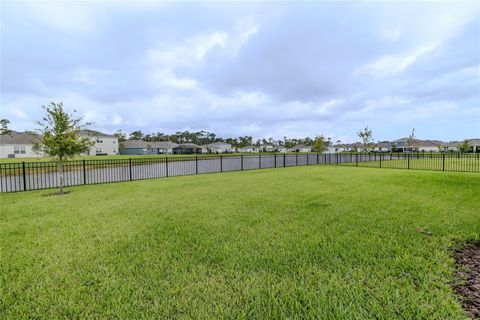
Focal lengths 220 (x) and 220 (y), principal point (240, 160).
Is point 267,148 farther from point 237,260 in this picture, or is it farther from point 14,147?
point 237,260

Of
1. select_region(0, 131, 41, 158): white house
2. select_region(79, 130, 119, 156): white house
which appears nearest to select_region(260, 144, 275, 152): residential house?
select_region(79, 130, 119, 156): white house

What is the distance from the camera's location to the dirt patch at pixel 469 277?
2.01 meters

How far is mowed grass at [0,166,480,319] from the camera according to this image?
2018 mm

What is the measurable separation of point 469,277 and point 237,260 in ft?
8.62

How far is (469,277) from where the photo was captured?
8.07 feet

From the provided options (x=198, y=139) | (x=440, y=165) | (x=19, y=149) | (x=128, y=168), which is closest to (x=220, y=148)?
(x=198, y=139)

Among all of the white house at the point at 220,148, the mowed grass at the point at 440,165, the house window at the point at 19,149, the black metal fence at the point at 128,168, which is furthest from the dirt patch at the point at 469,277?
the white house at the point at 220,148

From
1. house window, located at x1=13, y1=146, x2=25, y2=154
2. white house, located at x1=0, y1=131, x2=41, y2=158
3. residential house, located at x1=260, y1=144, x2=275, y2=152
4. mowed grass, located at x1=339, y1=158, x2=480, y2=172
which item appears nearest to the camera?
mowed grass, located at x1=339, y1=158, x2=480, y2=172

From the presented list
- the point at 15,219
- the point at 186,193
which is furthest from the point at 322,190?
the point at 15,219

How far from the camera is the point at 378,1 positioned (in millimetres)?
9789

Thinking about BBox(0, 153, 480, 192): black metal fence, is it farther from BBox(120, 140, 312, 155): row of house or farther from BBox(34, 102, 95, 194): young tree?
BBox(120, 140, 312, 155): row of house

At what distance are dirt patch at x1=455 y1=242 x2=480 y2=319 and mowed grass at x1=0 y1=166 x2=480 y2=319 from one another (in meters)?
0.10

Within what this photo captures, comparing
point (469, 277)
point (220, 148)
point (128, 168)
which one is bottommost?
point (469, 277)

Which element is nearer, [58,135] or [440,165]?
[58,135]
